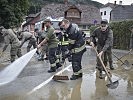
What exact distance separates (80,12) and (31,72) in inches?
2515

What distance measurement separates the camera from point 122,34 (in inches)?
1083

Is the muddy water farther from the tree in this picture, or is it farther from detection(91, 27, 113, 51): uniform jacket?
the tree

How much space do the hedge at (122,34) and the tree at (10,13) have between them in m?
11.3

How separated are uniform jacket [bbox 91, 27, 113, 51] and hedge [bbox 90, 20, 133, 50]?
53.2ft

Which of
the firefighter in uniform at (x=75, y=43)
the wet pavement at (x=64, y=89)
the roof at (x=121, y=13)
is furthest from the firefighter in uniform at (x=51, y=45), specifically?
the roof at (x=121, y=13)

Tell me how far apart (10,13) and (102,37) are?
2680 cm

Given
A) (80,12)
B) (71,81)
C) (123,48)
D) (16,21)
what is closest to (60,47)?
(71,81)

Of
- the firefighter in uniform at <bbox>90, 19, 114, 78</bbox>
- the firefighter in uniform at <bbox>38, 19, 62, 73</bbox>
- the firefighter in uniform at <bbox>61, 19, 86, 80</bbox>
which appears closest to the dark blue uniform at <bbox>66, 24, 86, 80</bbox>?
the firefighter in uniform at <bbox>61, 19, 86, 80</bbox>


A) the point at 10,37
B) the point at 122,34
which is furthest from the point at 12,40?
the point at 122,34

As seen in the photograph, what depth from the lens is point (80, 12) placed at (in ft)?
246

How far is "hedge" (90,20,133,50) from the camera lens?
26703 millimetres

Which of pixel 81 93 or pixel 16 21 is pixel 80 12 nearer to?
pixel 16 21

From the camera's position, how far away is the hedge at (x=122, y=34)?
26703mm

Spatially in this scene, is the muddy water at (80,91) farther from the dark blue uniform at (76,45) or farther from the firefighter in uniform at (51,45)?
the firefighter in uniform at (51,45)
